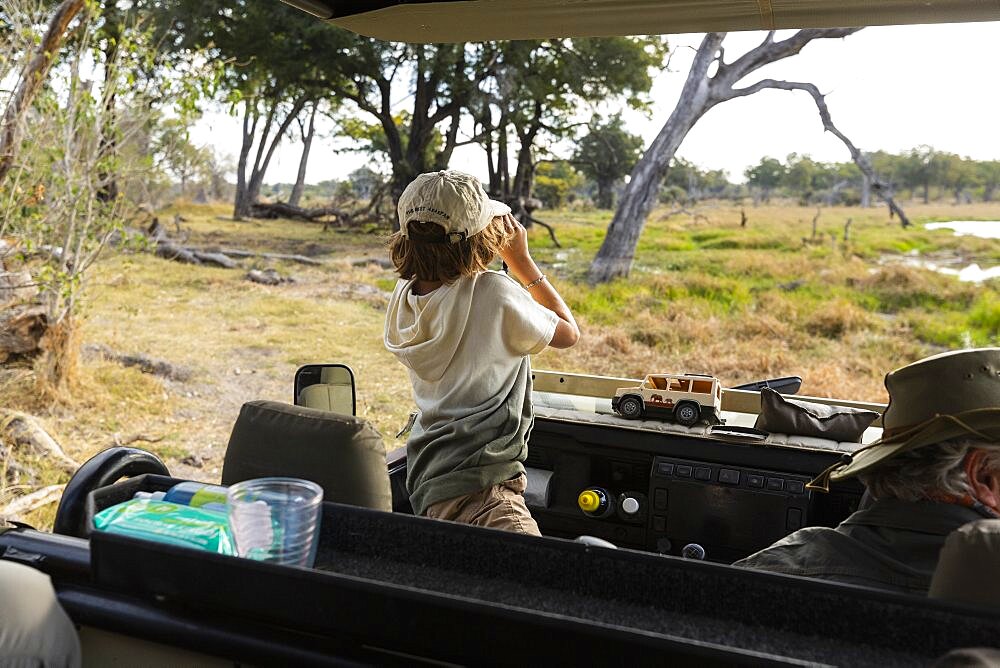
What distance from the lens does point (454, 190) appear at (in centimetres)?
164

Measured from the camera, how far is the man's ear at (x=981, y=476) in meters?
1.21

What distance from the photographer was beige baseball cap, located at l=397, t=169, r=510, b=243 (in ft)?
5.38

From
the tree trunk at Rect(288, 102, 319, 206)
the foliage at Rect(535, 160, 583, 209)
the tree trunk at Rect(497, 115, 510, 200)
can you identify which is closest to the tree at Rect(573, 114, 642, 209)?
the foliage at Rect(535, 160, 583, 209)

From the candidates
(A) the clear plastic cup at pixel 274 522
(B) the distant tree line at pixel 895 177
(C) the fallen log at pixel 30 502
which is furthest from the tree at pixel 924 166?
(A) the clear plastic cup at pixel 274 522

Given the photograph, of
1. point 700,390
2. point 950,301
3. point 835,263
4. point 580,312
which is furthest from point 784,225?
point 700,390

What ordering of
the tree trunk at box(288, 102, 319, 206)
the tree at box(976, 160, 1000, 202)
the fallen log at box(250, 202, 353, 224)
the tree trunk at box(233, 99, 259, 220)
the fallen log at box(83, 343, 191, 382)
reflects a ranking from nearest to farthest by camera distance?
the fallen log at box(83, 343, 191, 382), the tree at box(976, 160, 1000, 202), the tree trunk at box(233, 99, 259, 220), the tree trunk at box(288, 102, 319, 206), the fallen log at box(250, 202, 353, 224)

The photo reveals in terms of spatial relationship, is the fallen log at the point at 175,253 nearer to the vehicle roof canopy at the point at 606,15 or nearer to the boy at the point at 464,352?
the vehicle roof canopy at the point at 606,15

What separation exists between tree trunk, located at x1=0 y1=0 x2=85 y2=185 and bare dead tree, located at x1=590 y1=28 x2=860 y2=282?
14.2 ft

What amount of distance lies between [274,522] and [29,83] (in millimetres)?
3468

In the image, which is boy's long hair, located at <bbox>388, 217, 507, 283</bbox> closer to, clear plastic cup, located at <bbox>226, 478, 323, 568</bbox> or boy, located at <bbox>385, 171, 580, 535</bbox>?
boy, located at <bbox>385, 171, 580, 535</bbox>

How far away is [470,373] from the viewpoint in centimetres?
161

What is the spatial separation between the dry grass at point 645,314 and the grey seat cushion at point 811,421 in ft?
12.7

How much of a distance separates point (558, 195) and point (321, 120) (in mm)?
2244

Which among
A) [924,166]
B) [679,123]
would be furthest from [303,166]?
[924,166]
